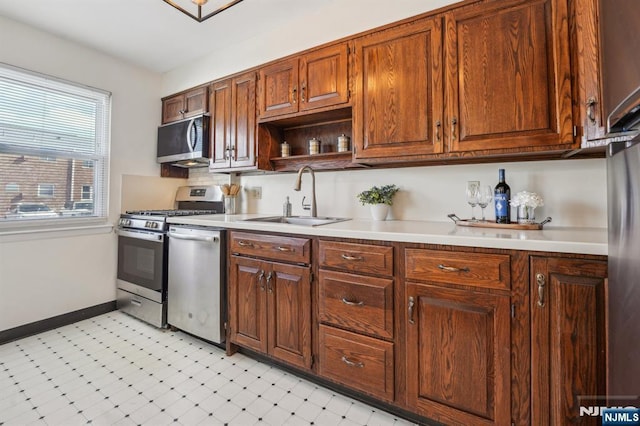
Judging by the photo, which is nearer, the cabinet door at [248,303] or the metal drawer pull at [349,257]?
the metal drawer pull at [349,257]

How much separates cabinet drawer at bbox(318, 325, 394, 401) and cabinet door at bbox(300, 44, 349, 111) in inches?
58.8

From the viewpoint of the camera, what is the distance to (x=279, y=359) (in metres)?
1.80

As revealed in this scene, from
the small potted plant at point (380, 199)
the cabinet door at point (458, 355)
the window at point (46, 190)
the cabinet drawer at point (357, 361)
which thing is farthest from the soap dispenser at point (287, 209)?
the window at point (46, 190)

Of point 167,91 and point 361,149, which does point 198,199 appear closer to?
point 167,91

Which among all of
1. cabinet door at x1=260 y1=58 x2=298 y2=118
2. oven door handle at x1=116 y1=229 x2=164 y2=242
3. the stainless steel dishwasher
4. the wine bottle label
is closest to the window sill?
oven door handle at x1=116 y1=229 x2=164 y2=242

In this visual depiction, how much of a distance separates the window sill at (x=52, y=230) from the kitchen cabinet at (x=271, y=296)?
1.68 meters

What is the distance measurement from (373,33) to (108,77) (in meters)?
2.61

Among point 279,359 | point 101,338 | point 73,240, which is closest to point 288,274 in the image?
point 279,359

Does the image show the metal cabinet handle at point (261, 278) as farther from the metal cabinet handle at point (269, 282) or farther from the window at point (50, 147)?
the window at point (50, 147)

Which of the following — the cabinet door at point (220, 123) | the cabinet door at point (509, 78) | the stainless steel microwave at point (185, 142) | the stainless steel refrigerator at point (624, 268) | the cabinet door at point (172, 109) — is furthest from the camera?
the cabinet door at point (172, 109)

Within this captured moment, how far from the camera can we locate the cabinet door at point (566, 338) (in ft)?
3.40

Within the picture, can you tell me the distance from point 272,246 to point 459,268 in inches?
41.8

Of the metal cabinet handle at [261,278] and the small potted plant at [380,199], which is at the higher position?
the small potted plant at [380,199]

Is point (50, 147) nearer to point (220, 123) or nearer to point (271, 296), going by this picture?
point (220, 123)
